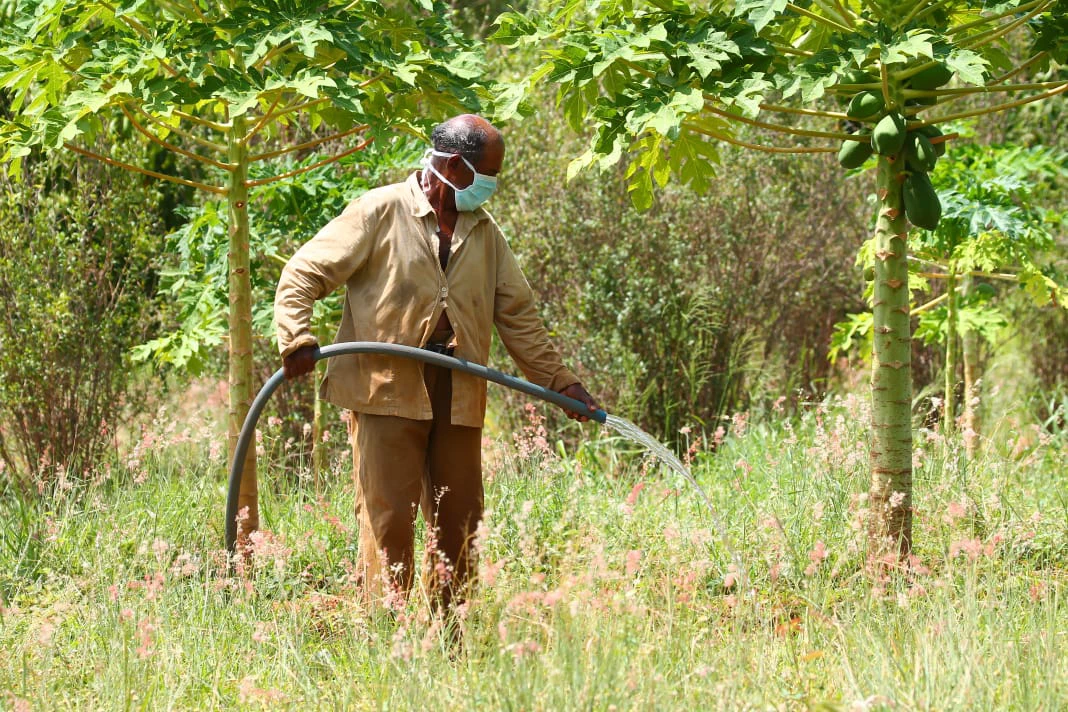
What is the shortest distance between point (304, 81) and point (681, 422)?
4.11m

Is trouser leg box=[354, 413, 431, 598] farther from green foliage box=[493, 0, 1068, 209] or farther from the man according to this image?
green foliage box=[493, 0, 1068, 209]

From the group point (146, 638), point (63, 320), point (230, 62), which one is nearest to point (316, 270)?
point (230, 62)

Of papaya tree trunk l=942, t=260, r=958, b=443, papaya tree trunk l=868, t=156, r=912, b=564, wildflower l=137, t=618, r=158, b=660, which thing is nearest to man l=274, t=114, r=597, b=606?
wildflower l=137, t=618, r=158, b=660

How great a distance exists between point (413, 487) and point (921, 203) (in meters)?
2.01

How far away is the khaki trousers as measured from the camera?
384cm

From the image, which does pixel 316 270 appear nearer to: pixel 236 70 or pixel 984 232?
pixel 236 70

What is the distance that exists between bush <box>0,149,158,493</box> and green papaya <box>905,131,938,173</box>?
14.0 ft

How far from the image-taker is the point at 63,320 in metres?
6.15

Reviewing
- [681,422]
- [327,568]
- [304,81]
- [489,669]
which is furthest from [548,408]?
[489,669]

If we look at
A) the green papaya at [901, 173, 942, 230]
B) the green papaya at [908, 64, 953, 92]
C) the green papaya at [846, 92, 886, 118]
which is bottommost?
the green papaya at [901, 173, 942, 230]

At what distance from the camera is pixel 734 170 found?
7.71 metres

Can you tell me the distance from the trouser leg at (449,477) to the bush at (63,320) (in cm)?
273

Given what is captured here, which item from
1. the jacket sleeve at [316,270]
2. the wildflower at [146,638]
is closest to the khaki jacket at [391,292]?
the jacket sleeve at [316,270]

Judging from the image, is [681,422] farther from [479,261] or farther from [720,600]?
[479,261]
